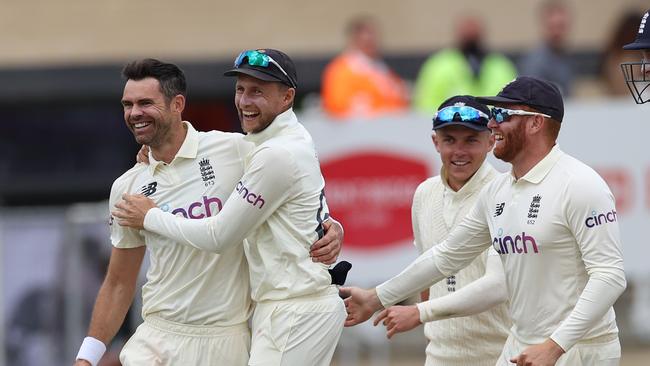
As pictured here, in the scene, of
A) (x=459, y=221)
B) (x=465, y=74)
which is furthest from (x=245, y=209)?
(x=465, y=74)

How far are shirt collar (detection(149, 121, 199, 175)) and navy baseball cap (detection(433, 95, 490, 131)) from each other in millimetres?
1206

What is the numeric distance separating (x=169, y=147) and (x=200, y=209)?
1.21ft

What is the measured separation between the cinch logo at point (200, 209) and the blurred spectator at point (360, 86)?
243 inches

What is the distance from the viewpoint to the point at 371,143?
13.0 metres

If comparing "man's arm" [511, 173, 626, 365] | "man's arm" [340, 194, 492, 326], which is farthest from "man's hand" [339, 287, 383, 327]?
"man's arm" [511, 173, 626, 365]

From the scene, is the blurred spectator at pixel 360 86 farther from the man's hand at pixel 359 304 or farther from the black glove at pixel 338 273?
the black glove at pixel 338 273

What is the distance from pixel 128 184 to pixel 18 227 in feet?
20.3

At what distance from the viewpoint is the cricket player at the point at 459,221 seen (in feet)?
25.0

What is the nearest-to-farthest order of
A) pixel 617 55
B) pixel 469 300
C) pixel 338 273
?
pixel 338 273 → pixel 469 300 → pixel 617 55

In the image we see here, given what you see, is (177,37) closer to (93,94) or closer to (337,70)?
(93,94)

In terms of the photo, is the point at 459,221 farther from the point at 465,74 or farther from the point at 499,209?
the point at 465,74

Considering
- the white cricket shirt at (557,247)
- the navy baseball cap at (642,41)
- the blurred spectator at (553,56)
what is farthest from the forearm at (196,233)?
the blurred spectator at (553,56)

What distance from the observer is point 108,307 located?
7598mm

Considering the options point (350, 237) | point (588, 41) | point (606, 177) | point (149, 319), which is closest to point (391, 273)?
point (350, 237)
